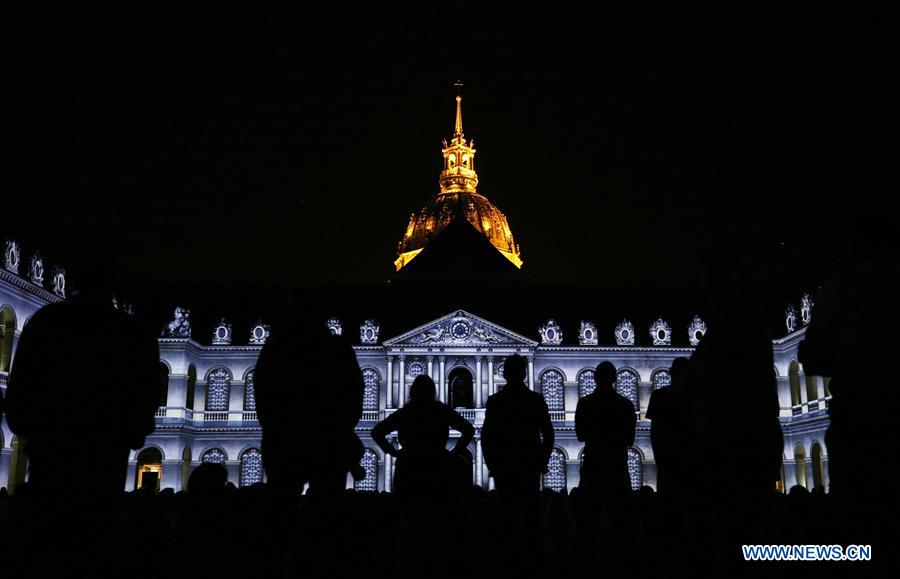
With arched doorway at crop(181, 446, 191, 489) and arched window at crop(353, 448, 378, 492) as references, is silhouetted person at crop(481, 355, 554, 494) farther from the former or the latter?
arched doorway at crop(181, 446, 191, 489)

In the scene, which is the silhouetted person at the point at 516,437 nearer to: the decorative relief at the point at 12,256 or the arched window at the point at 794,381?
the decorative relief at the point at 12,256

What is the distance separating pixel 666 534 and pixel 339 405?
18.3 feet

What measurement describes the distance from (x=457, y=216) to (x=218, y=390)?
70.7ft

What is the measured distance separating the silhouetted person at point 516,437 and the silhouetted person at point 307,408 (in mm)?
2144

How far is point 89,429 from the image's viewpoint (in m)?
5.20

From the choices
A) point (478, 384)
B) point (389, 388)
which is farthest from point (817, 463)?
point (389, 388)

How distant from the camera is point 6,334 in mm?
30969

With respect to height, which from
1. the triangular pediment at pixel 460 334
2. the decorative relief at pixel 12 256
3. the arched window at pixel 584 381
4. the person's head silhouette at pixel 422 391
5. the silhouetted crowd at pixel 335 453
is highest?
the decorative relief at pixel 12 256

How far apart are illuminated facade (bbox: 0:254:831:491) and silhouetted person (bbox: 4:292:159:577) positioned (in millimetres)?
35180

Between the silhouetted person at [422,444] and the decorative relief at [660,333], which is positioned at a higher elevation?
the decorative relief at [660,333]

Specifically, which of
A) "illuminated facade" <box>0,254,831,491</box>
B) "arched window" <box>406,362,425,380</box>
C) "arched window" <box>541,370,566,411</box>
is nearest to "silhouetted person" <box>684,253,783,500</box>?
"illuminated facade" <box>0,254,831,491</box>

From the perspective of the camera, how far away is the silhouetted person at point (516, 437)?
810 cm

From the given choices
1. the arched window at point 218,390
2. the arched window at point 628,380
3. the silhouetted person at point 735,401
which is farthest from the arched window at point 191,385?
the silhouetted person at point 735,401

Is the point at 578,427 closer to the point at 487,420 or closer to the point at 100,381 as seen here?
the point at 487,420
